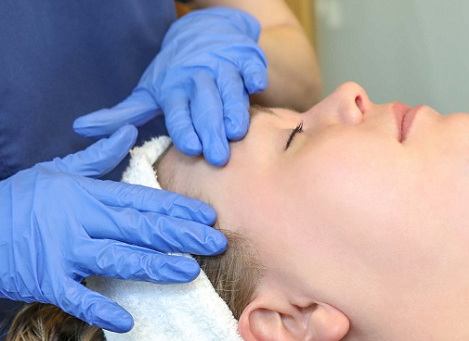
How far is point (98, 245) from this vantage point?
1.04 meters

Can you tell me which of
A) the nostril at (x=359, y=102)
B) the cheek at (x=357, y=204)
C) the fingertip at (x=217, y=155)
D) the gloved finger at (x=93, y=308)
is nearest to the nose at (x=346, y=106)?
the nostril at (x=359, y=102)

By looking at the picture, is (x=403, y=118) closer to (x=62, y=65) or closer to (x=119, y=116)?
(x=119, y=116)

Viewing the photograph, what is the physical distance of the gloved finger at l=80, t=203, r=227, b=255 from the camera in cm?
102

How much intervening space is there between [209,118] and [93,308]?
0.42 m

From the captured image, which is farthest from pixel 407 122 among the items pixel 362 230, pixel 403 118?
pixel 362 230

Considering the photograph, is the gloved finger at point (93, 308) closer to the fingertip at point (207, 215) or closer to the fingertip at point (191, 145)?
the fingertip at point (207, 215)

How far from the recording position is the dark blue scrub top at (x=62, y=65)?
1243 millimetres

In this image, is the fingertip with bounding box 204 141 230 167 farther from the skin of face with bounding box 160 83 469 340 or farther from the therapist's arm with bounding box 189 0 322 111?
the therapist's arm with bounding box 189 0 322 111

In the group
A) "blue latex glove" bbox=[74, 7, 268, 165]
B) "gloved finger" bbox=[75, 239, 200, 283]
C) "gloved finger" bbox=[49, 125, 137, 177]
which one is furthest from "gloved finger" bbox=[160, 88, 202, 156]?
"gloved finger" bbox=[75, 239, 200, 283]

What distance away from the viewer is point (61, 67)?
4.39ft

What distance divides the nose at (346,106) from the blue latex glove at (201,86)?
16 centimetres

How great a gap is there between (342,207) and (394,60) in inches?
36.3

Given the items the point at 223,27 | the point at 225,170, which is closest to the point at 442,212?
the point at 225,170

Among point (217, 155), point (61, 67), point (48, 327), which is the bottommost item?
point (48, 327)
